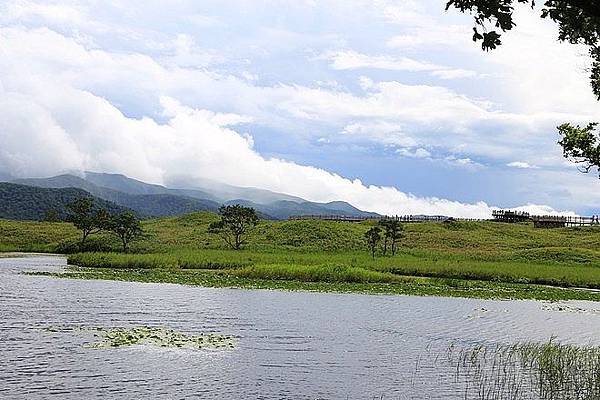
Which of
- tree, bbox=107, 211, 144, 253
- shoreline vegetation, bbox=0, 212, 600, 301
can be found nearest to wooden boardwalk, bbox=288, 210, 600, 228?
shoreline vegetation, bbox=0, 212, 600, 301

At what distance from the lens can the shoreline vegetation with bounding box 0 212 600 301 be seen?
61.2 m

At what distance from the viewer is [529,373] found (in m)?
25.8

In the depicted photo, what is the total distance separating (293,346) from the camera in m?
30.5

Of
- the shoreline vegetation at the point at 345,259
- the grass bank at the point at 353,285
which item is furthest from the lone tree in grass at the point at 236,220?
the grass bank at the point at 353,285

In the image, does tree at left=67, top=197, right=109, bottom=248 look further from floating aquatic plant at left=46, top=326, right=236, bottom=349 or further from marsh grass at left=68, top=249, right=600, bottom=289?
floating aquatic plant at left=46, top=326, right=236, bottom=349

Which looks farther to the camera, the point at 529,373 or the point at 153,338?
the point at 153,338

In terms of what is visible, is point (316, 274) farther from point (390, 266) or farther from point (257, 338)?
point (257, 338)

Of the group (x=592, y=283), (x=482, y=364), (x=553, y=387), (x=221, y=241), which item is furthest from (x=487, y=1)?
(x=221, y=241)

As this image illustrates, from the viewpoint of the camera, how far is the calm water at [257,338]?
22.9 meters

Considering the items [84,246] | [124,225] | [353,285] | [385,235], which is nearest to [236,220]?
[124,225]

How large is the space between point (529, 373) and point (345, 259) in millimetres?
58129

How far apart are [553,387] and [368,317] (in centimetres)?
1822

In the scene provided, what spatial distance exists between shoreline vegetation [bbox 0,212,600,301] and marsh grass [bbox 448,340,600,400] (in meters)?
26.1

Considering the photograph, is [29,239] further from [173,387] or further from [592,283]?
[173,387]
